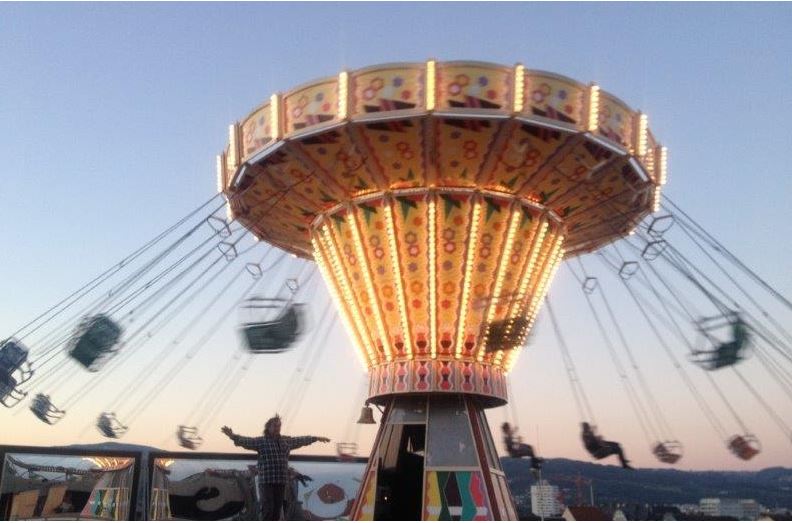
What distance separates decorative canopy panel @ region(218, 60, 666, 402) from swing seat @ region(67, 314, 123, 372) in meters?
3.34

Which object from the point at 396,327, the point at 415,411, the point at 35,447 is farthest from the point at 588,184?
the point at 35,447

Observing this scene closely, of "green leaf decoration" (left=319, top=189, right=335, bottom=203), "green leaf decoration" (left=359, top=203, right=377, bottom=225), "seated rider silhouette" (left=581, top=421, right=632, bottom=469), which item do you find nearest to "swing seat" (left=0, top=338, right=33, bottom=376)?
"green leaf decoration" (left=319, top=189, right=335, bottom=203)

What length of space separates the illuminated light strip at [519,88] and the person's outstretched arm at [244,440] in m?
6.15

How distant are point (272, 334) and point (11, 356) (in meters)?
5.05

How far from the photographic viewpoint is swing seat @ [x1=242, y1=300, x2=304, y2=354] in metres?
12.8

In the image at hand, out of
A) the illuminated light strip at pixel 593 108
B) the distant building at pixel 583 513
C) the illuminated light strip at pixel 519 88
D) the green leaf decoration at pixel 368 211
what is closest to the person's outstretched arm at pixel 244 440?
the green leaf decoration at pixel 368 211

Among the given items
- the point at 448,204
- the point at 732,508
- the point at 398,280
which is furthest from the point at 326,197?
the point at 732,508

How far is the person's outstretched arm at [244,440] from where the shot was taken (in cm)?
1148

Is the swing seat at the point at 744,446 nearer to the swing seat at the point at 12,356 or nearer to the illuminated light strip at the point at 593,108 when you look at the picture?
the illuminated light strip at the point at 593,108

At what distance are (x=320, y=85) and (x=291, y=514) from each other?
9483 mm

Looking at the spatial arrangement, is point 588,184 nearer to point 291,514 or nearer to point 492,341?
point 492,341

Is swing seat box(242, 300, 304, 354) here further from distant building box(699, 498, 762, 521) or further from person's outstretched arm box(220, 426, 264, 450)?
distant building box(699, 498, 762, 521)

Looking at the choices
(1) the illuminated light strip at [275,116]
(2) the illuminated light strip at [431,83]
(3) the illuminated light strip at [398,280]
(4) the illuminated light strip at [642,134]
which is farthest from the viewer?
(3) the illuminated light strip at [398,280]

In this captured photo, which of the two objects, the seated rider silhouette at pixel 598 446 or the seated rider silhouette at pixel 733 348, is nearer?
the seated rider silhouette at pixel 733 348
